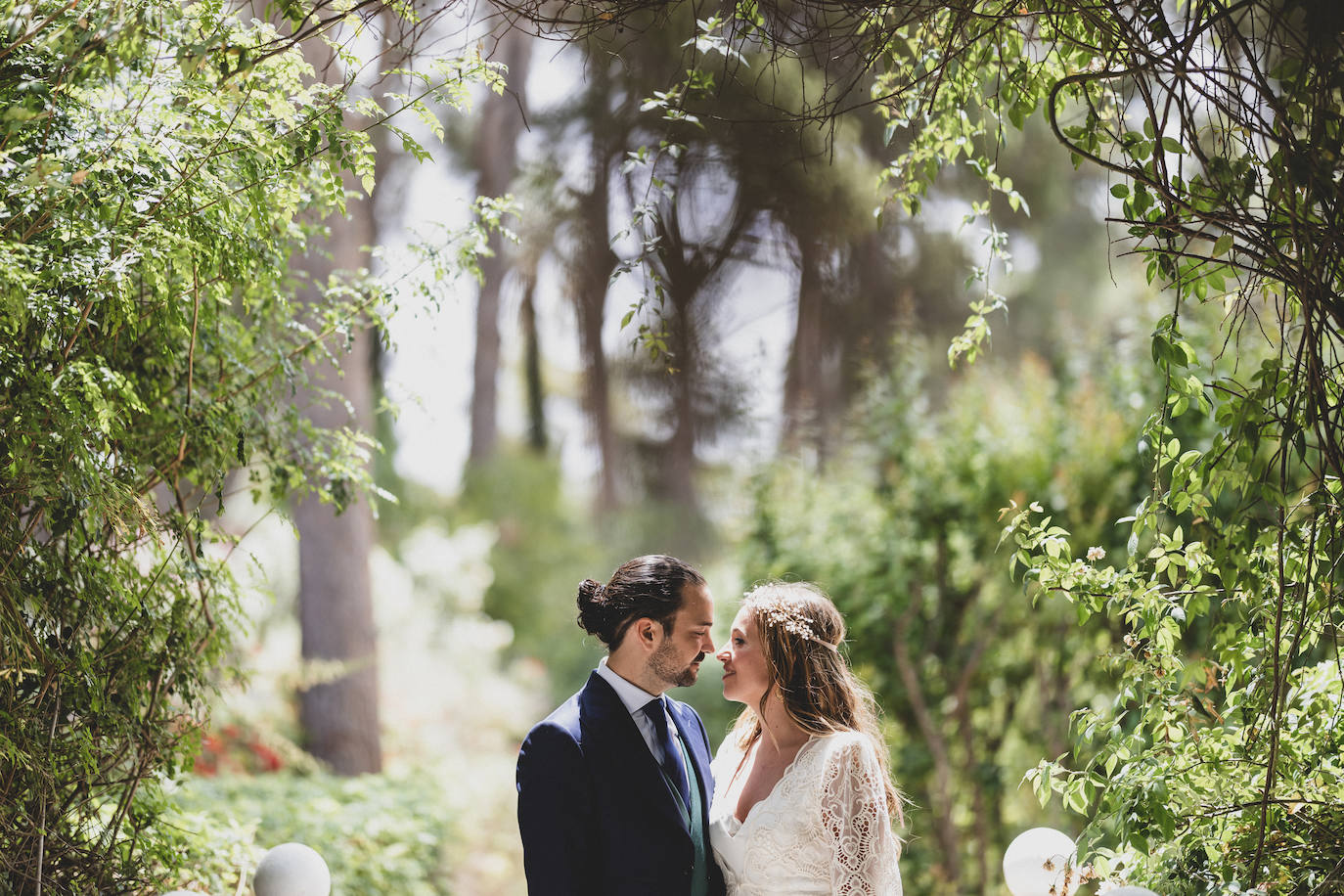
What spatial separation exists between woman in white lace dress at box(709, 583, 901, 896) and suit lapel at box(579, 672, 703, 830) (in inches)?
9.1

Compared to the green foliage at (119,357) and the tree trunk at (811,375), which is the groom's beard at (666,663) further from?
the tree trunk at (811,375)

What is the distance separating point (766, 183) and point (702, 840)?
2.83m

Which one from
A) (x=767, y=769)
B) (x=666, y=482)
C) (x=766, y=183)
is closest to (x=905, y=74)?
(x=767, y=769)

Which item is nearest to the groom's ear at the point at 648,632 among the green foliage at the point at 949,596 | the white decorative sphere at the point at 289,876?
the white decorative sphere at the point at 289,876

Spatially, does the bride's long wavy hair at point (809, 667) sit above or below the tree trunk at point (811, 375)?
below

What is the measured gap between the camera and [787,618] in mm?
2410

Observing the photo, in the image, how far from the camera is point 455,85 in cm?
205

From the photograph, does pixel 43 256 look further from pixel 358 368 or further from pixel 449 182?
pixel 449 182

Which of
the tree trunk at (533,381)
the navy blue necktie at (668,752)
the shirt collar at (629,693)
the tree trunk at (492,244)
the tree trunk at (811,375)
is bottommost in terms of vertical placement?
the navy blue necktie at (668,752)

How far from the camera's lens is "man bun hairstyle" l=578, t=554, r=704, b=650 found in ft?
7.23

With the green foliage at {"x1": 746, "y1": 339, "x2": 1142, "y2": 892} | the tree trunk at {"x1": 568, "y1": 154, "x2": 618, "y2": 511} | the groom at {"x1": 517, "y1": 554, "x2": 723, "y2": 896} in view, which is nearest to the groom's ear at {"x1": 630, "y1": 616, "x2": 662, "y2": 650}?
the groom at {"x1": 517, "y1": 554, "x2": 723, "y2": 896}

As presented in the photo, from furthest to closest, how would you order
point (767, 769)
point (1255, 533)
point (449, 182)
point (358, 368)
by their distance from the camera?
point (449, 182), point (358, 368), point (767, 769), point (1255, 533)

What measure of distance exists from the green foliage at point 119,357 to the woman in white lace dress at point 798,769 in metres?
1.23

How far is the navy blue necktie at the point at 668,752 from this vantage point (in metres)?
2.19
